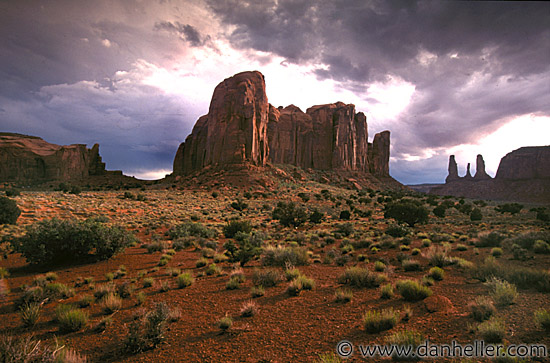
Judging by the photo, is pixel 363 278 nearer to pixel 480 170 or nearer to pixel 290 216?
pixel 290 216

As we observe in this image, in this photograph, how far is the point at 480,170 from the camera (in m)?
114

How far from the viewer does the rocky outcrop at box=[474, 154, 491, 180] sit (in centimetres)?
11203

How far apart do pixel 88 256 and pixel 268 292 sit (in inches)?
390

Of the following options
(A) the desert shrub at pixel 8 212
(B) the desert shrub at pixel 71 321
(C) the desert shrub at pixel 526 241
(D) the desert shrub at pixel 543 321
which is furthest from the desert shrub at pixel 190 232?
(C) the desert shrub at pixel 526 241

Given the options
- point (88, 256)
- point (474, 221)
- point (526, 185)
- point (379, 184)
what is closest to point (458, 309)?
point (88, 256)

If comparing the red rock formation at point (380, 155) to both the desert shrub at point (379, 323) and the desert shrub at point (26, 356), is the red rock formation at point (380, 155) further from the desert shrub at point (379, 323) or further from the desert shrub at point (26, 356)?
the desert shrub at point (26, 356)

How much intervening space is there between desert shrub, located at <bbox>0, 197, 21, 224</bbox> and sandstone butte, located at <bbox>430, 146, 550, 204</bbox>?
390 feet

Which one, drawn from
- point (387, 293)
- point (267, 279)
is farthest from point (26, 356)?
point (387, 293)

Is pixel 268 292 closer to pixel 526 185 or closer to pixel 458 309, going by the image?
pixel 458 309

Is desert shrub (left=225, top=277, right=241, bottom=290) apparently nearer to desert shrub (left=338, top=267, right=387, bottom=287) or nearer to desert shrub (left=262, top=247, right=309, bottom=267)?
desert shrub (left=262, top=247, right=309, bottom=267)

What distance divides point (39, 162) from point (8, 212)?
326ft

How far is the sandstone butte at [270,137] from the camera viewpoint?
211 feet

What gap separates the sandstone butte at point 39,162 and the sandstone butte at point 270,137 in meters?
38.5

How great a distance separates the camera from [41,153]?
93.6m
